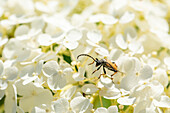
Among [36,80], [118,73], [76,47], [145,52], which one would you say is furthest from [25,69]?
[145,52]

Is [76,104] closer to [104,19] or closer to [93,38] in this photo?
[93,38]

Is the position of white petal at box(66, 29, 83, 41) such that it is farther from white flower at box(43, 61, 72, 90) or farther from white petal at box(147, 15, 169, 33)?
white petal at box(147, 15, 169, 33)

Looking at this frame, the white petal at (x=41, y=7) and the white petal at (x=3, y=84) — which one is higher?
the white petal at (x=41, y=7)

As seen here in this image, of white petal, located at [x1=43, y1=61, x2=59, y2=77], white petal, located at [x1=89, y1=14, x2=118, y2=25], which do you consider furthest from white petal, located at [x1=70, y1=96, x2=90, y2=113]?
white petal, located at [x1=89, y1=14, x2=118, y2=25]

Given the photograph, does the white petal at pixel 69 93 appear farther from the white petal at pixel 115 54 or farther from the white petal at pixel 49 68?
the white petal at pixel 115 54

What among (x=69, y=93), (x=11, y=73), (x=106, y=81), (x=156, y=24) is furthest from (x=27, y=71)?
(x=156, y=24)

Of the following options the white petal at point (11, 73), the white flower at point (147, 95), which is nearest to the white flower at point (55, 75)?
the white petal at point (11, 73)
